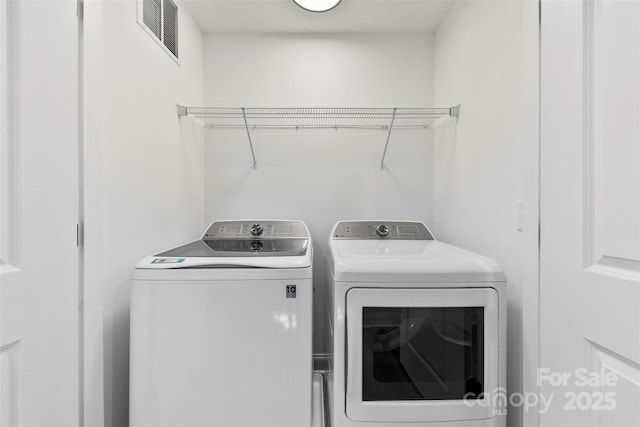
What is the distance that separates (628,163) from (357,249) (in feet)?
3.49

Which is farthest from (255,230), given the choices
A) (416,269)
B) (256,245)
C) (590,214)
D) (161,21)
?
(590,214)

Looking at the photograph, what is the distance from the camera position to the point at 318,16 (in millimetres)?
2201

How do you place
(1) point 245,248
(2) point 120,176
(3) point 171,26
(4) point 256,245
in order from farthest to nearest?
(3) point 171,26
(4) point 256,245
(1) point 245,248
(2) point 120,176

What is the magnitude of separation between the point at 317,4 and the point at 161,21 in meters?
0.91

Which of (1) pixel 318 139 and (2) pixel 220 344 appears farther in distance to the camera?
(1) pixel 318 139

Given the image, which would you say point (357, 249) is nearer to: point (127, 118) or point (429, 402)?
point (429, 402)

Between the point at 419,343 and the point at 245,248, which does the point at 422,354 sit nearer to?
the point at 419,343

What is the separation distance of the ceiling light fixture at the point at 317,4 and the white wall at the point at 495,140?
30.1 inches

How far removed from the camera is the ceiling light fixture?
1.98m

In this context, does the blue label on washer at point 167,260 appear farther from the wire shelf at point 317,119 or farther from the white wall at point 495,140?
the white wall at point 495,140

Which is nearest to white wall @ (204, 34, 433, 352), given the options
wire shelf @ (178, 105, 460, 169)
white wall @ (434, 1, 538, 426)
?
wire shelf @ (178, 105, 460, 169)

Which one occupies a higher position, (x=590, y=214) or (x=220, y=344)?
(x=590, y=214)

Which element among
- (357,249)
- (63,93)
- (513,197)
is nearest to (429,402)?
(357,249)

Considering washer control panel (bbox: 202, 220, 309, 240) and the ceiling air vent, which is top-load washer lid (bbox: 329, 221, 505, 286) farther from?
the ceiling air vent
